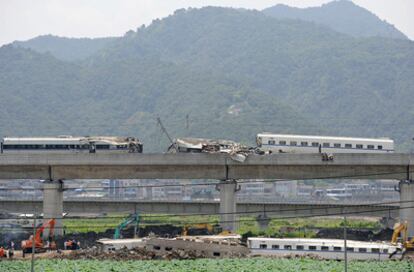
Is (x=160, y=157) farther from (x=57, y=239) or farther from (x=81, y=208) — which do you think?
(x=81, y=208)

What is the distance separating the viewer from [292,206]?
Result: 110188 mm

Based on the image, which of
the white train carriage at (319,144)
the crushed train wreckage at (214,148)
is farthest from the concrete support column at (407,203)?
the crushed train wreckage at (214,148)

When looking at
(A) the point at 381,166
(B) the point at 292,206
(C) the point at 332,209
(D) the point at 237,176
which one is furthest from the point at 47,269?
(C) the point at 332,209

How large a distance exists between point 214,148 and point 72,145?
16914mm

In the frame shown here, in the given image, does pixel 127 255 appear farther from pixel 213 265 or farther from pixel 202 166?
pixel 202 166

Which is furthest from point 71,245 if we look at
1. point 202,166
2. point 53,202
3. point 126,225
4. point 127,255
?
point 202,166

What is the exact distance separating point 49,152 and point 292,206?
2913 centimetres

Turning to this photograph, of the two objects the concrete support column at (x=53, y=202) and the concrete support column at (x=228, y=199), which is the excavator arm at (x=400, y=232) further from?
the concrete support column at (x=53, y=202)

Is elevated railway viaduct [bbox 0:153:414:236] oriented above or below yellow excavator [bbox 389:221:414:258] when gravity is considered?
above

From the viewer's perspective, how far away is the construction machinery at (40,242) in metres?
81.0

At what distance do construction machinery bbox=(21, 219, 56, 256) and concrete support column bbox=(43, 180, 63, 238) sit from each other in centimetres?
134

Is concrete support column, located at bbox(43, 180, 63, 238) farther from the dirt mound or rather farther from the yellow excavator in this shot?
the yellow excavator

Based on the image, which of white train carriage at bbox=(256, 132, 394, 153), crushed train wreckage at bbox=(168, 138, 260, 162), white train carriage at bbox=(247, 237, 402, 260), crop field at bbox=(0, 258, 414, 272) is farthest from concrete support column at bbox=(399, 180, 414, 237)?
crop field at bbox=(0, 258, 414, 272)

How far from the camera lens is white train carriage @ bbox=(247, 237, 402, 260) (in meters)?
75.3
